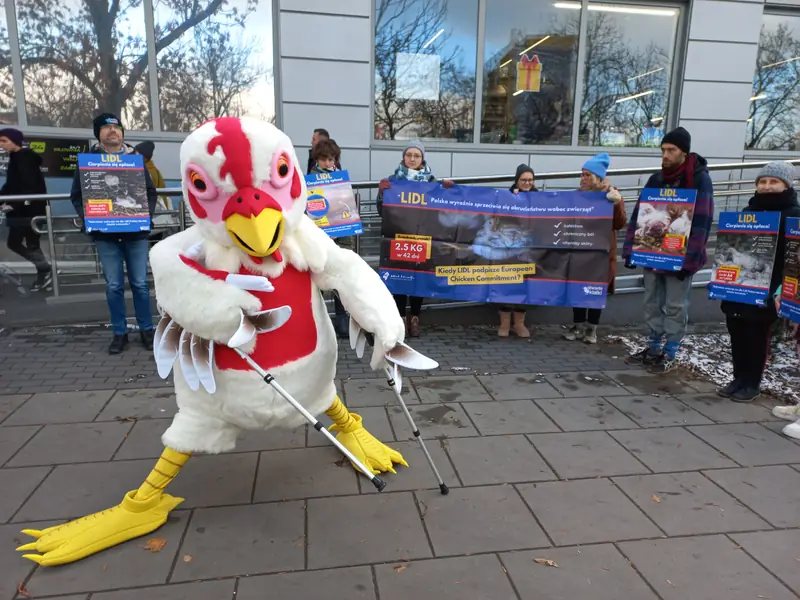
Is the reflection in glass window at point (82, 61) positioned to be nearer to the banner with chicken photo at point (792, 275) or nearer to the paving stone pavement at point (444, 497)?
the paving stone pavement at point (444, 497)

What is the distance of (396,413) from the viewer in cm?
408

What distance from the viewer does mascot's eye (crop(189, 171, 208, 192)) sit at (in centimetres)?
239

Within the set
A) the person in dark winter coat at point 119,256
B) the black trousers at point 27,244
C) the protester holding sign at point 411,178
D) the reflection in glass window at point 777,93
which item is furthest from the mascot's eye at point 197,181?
the reflection in glass window at point 777,93

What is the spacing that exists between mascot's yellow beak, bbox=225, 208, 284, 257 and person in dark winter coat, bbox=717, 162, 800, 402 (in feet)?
12.4

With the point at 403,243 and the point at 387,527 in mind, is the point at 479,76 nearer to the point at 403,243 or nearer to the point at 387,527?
the point at 403,243

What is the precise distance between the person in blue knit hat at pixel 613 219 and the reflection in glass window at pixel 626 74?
154 inches

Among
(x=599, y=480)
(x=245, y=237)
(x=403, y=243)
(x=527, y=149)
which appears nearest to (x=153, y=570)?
(x=245, y=237)

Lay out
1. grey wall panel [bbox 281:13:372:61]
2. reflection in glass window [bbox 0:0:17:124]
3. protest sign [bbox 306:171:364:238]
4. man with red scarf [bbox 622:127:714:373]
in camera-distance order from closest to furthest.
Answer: man with red scarf [bbox 622:127:714:373] < protest sign [bbox 306:171:364:238] < reflection in glass window [bbox 0:0:17:124] < grey wall panel [bbox 281:13:372:61]

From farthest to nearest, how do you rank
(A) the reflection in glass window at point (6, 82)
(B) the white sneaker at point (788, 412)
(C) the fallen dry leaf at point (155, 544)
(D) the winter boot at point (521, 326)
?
(A) the reflection in glass window at point (6, 82)
(D) the winter boot at point (521, 326)
(B) the white sneaker at point (788, 412)
(C) the fallen dry leaf at point (155, 544)

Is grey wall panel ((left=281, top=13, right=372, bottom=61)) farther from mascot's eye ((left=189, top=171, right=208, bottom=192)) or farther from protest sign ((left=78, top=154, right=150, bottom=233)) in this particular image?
mascot's eye ((left=189, top=171, right=208, bottom=192))

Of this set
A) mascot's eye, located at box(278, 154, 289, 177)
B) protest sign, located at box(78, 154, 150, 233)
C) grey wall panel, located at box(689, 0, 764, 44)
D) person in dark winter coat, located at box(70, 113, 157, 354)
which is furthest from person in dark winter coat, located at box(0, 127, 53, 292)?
grey wall panel, located at box(689, 0, 764, 44)

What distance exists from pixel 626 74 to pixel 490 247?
220 inches

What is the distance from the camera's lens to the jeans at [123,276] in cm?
519

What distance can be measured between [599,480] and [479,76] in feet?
23.9
